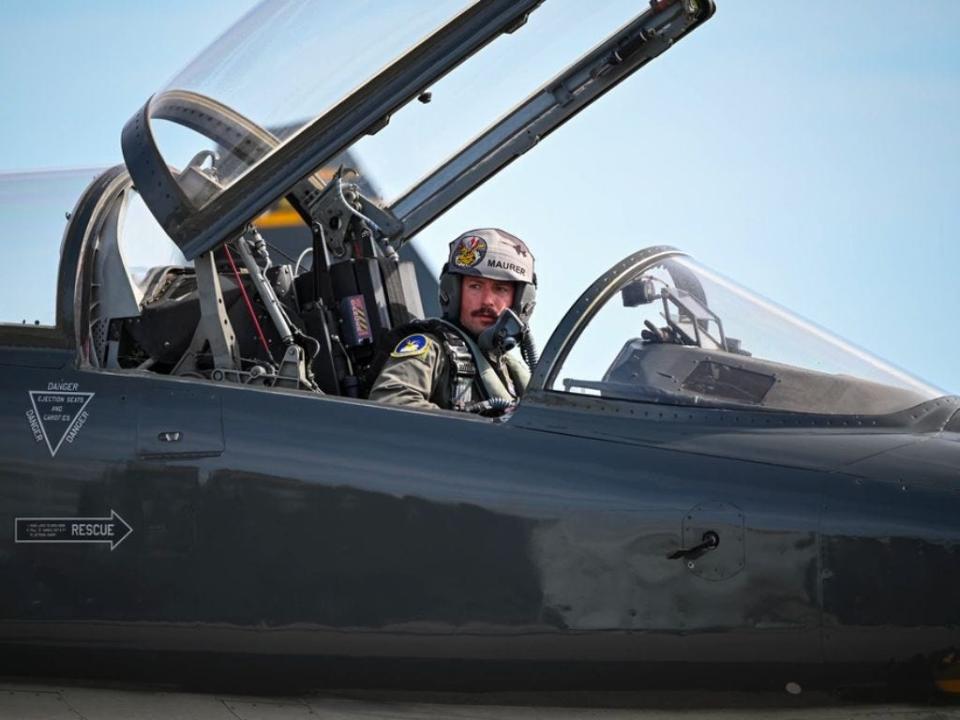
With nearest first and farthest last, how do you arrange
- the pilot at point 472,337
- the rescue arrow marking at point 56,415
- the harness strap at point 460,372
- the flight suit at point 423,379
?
the rescue arrow marking at point 56,415, the flight suit at point 423,379, the pilot at point 472,337, the harness strap at point 460,372

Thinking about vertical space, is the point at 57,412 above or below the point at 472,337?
below

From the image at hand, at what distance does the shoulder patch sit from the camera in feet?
15.8

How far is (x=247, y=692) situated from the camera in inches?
165

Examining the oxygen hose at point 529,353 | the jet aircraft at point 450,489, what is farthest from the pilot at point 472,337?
the jet aircraft at point 450,489

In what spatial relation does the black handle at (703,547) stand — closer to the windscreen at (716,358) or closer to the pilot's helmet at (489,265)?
the windscreen at (716,358)

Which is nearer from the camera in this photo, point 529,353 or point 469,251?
point 469,251

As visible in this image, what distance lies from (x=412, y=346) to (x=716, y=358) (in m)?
1.12

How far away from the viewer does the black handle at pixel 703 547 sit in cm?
381

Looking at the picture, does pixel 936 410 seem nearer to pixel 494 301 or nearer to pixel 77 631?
pixel 494 301

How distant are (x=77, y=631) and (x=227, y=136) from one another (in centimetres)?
185

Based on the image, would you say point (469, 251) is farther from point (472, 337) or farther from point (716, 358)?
point (716, 358)

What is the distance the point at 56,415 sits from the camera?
4406mm

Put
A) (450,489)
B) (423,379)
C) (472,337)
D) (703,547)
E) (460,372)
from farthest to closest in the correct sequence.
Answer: (472,337)
(460,372)
(423,379)
(450,489)
(703,547)

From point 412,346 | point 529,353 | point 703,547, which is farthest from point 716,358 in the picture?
point 529,353
